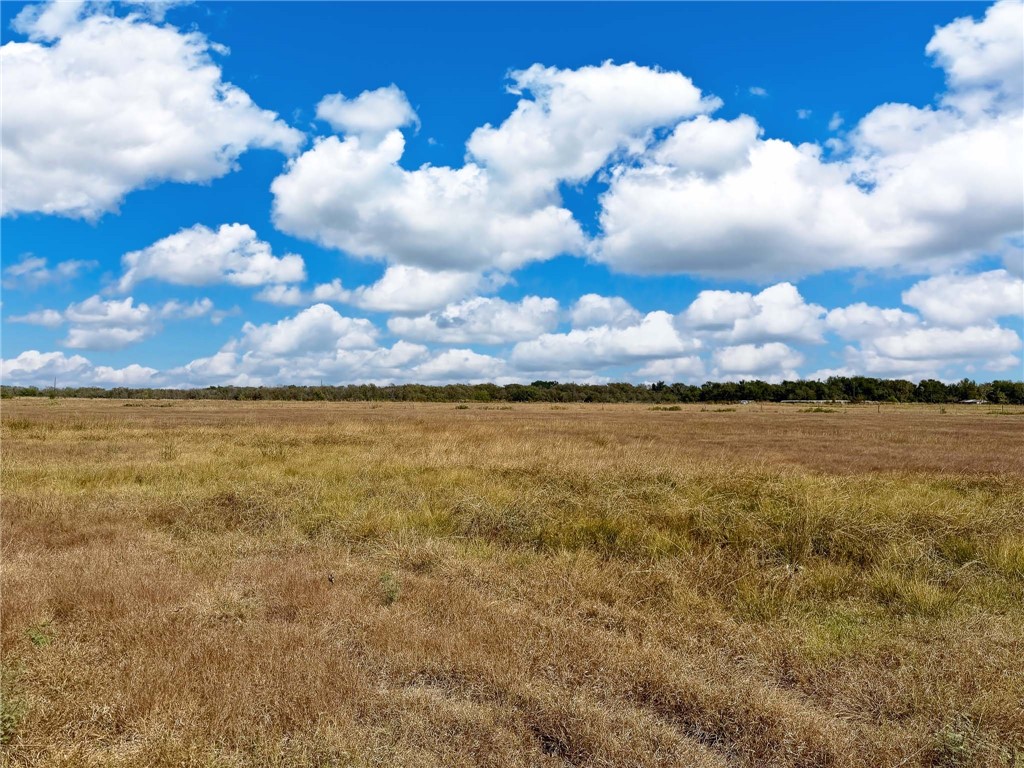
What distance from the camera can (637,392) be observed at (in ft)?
559

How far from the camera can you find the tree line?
148 metres

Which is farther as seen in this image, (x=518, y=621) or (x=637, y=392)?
(x=637, y=392)

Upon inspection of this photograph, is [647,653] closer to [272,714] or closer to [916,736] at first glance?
[916,736]

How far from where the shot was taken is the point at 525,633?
23.3 feet

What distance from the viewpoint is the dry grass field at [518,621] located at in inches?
198

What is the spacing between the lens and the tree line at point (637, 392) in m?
148

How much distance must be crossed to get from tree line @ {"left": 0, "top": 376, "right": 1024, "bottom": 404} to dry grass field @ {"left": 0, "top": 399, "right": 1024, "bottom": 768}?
5159 inches

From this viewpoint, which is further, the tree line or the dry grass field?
the tree line

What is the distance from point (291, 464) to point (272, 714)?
619 inches

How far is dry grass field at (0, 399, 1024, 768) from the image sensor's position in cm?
504

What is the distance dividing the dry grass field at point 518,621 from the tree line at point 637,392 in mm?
131043

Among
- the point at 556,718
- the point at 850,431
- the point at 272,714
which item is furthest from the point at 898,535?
the point at 850,431

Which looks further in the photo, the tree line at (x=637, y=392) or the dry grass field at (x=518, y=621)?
the tree line at (x=637, y=392)

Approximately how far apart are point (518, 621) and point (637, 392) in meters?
166
